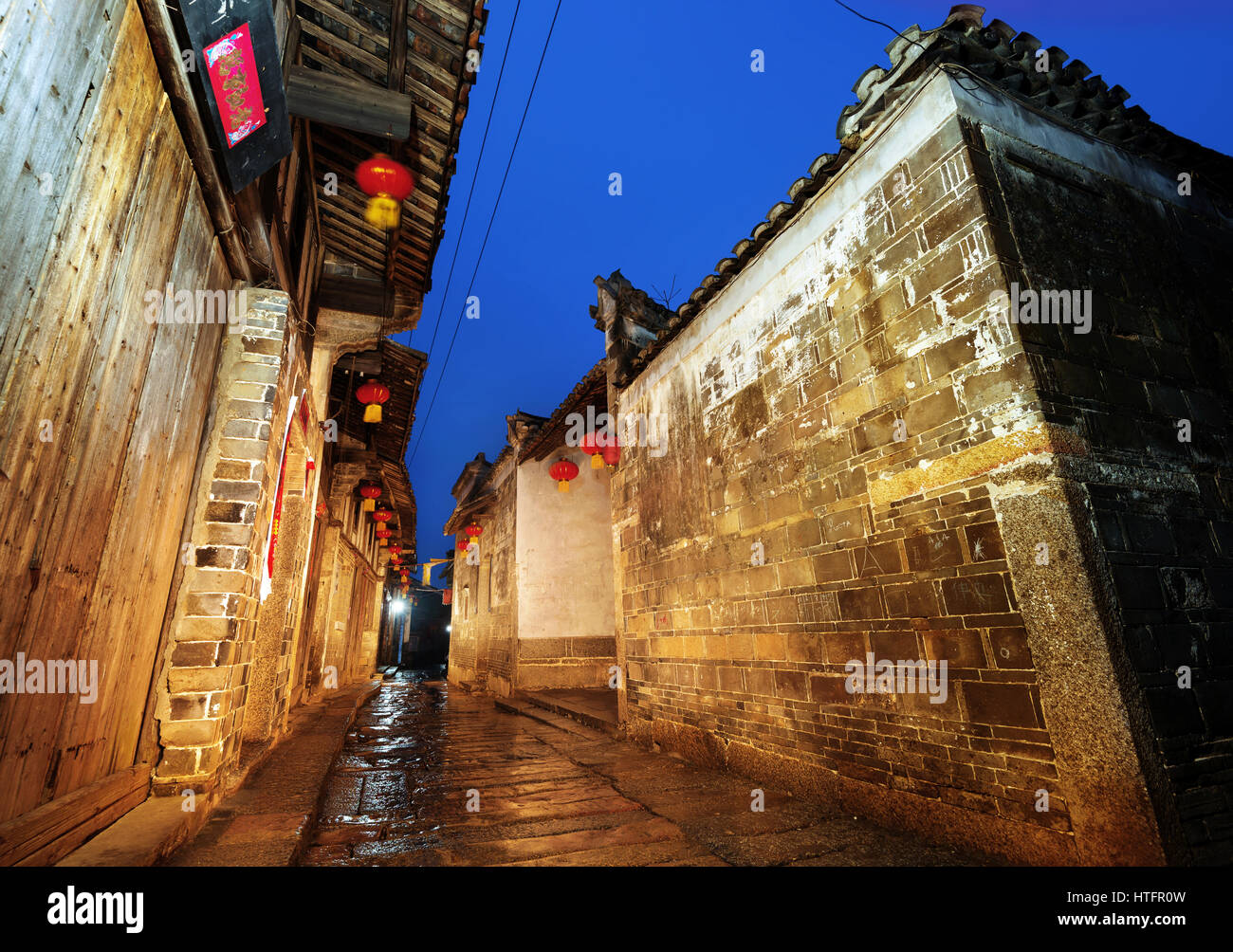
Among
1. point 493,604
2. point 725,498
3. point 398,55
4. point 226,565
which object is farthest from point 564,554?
point 398,55

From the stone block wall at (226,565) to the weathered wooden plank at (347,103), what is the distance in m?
1.53

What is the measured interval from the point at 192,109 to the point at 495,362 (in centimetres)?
13536

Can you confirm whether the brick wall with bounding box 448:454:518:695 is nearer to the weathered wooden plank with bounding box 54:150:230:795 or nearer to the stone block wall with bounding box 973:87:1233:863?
the weathered wooden plank with bounding box 54:150:230:795

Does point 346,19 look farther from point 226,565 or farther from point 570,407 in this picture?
point 570,407

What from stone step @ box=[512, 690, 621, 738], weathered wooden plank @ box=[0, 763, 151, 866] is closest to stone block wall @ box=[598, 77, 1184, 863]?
stone step @ box=[512, 690, 621, 738]

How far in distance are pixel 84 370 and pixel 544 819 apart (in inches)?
142

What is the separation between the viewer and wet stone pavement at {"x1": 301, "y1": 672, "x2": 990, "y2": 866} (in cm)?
310

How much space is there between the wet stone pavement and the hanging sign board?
408cm

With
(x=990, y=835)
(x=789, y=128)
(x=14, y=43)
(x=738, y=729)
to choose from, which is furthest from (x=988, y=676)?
(x=789, y=128)

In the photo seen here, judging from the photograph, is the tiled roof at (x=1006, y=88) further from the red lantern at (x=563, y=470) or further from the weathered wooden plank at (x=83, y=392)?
the red lantern at (x=563, y=470)

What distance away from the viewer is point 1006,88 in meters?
3.80

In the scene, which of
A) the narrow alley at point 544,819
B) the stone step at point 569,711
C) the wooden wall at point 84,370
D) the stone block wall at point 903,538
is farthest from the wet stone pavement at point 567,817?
the wooden wall at point 84,370

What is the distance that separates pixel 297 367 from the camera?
5.51 meters
